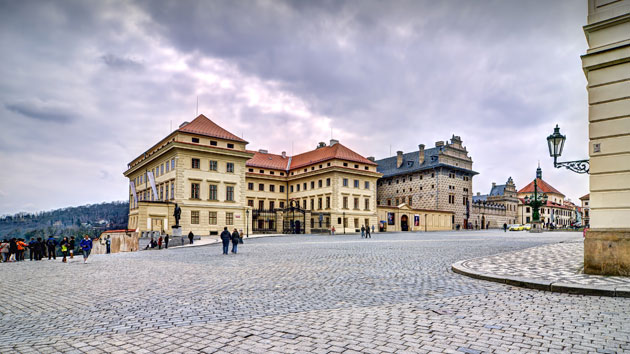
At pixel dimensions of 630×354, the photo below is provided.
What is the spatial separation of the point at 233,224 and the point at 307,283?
40391mm

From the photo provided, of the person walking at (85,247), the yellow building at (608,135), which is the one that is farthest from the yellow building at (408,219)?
the yellow building at (608,135)

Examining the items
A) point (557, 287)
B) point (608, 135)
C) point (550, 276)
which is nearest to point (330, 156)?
point (608, 135)

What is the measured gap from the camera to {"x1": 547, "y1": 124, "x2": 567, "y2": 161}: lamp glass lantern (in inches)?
460

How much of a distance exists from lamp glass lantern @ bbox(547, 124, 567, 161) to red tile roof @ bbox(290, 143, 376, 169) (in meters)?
46.9

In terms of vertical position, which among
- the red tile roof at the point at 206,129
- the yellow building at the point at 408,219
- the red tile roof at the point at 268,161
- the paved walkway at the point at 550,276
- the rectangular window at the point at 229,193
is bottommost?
the yellow building at the point at 408,219

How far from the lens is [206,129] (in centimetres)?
4834

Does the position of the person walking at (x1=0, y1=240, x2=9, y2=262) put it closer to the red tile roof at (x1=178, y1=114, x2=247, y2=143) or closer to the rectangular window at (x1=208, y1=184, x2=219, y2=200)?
the red tile roof at (x1=178, y1=114, x2=247, y2=143)

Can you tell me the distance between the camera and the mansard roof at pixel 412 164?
74000 millimetres

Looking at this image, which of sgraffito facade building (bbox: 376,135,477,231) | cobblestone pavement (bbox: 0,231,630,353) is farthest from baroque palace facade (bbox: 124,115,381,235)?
cobblestone pavement (bbox: 0,231,630,353)

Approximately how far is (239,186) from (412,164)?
1603 inches

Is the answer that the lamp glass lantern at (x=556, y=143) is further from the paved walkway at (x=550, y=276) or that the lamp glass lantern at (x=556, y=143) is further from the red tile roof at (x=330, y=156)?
the red tile roof at (x=330, y=156)

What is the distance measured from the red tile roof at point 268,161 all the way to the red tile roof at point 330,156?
2113mm

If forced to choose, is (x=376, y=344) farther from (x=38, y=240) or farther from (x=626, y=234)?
(x=38, y=240)

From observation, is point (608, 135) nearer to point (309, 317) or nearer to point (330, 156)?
point (309, 317)
